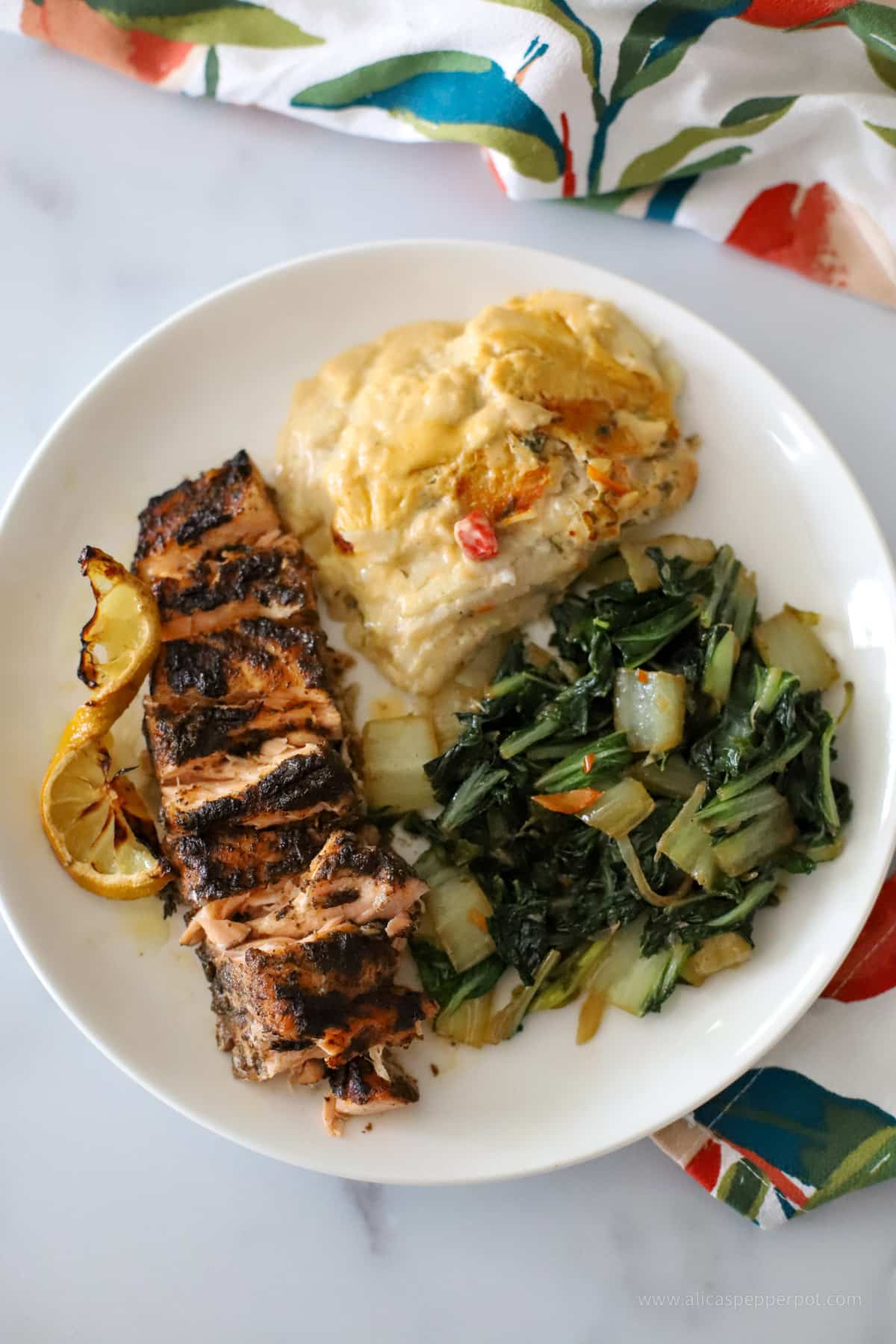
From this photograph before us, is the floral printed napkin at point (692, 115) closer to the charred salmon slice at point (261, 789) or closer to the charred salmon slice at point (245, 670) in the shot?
the charred salmon slice at point (261, 789)

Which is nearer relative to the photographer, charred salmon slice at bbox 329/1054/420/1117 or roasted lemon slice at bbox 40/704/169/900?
charred salmon slice at bbox 329/1054/420/1117

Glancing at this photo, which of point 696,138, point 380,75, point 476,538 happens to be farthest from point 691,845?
point 380,75

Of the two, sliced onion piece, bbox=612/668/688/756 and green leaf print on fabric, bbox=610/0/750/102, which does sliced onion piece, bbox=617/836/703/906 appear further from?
green leaf print on fabric, bbox=610/0/750/102

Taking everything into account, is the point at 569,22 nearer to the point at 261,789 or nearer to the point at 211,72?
the point at 211,72

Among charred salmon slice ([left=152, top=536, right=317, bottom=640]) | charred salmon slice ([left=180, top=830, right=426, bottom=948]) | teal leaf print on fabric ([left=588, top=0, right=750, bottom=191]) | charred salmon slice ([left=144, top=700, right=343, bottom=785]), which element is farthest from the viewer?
teal leaf print on fabric ([left=588, top=0, right=750, bottom=191])

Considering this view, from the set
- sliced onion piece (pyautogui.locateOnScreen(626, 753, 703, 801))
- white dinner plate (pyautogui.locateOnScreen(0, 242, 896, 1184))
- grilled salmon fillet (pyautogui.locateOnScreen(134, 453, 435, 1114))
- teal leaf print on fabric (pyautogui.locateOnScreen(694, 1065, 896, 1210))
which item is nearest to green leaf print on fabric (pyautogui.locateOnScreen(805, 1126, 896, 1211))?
teal leaf print on fabric (pyautogui.locateOnScreen(694, 1065, 896, 1210))
